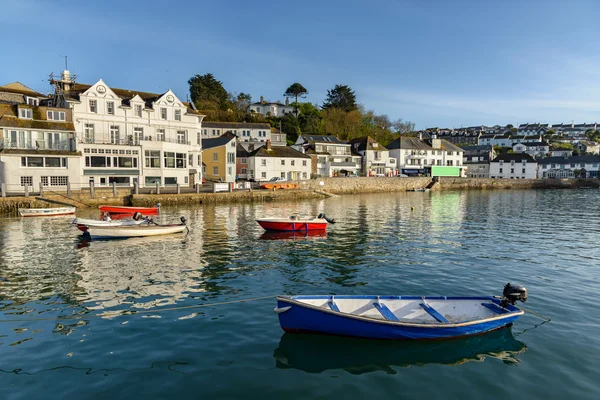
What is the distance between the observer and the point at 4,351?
10.6m

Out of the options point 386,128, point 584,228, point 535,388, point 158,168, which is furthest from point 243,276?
point 386,128

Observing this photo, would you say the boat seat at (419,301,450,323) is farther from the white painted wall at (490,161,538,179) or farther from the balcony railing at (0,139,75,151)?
the white painted wall at (490,161,538,179)

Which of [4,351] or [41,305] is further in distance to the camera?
[41,305]

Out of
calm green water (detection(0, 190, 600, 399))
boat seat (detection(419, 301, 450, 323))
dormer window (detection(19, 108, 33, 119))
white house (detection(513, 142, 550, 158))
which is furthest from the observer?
white house (detection(513, 142, 550, 158))

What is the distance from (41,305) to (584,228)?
40942 millimetres

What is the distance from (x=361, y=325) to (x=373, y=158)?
89.5m

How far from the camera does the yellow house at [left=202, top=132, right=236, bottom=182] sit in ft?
224

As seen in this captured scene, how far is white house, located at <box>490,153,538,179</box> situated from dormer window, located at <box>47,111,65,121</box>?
4605 inches

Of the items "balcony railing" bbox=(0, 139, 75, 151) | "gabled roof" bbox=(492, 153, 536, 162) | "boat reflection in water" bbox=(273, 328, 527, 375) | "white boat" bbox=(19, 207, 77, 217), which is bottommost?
"boat reflection in water" bbox=(273, 328, 527, 375)

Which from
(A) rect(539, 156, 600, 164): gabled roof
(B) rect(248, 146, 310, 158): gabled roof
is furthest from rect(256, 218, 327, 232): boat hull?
(A) rect(539, 156, 600, 164): gabled roof

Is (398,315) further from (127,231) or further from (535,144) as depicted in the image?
(535,144)

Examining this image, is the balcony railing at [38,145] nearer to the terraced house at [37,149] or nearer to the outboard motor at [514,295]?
the terraced house at [37,149]

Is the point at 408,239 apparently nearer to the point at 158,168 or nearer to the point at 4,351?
the point at 4,351

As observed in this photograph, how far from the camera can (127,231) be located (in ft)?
88.2
